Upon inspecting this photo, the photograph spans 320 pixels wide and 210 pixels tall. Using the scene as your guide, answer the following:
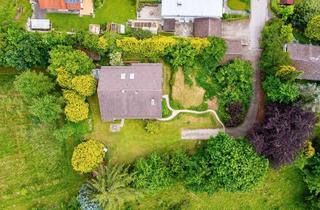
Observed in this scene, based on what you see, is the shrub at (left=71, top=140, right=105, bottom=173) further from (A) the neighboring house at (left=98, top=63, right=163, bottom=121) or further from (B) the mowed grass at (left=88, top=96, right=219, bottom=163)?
(A) the neighboring house at (left=98, top=63, right=163, bottom=121)

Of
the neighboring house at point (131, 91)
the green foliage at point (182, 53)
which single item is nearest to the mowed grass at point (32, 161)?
the neighboring house at point (131, 91)

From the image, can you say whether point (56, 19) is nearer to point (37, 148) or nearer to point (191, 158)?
point (37, 148)

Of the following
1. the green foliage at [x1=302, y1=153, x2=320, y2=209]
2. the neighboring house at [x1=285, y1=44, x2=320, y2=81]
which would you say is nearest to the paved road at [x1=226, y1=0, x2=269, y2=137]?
the neighboring house at [x1=285, y1=44, x2=320, y2=81]

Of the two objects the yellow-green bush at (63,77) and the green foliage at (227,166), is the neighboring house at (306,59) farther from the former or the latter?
the yellow-green bush at (63,77)

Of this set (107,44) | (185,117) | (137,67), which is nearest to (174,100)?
(185,117)

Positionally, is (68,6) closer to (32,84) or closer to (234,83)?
(32,84)

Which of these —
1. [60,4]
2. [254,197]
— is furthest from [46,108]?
[254,197]
